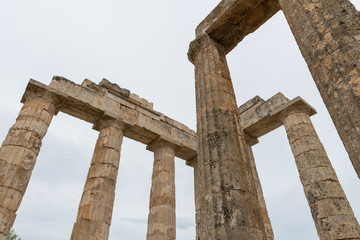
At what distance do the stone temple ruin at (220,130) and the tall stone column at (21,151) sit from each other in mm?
31

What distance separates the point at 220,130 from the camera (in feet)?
17.0

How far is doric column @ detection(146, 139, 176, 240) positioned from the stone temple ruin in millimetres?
48

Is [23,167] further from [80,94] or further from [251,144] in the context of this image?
[251,144]

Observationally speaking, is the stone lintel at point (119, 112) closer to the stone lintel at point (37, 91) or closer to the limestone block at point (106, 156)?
the stone lintel at point (37, 91)

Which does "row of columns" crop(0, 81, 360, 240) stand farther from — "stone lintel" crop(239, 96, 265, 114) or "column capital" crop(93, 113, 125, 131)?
"stone lintel" crop(239, 96, 265, 114)

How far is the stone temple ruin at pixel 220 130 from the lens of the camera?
359 cm

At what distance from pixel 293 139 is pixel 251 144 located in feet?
11.0

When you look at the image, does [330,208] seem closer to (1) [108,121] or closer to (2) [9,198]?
(1) [108,121]

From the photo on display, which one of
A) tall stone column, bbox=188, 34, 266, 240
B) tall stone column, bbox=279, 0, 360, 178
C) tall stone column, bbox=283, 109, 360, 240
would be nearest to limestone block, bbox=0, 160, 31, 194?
tall stone column, bbox=188, 34, 266, 240

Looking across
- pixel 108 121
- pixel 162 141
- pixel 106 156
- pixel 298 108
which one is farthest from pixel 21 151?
pixel 298 108

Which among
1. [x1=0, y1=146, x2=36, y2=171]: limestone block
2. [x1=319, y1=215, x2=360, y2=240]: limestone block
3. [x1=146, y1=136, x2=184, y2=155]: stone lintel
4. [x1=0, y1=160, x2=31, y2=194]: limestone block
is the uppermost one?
[x1=146, y1=136, x2=184, y2=155]: stone lintel

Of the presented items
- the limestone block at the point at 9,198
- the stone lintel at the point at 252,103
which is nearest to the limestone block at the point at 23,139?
the limestone block at the point at 9,198

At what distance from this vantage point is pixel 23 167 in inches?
336

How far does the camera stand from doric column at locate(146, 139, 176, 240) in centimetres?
1059
